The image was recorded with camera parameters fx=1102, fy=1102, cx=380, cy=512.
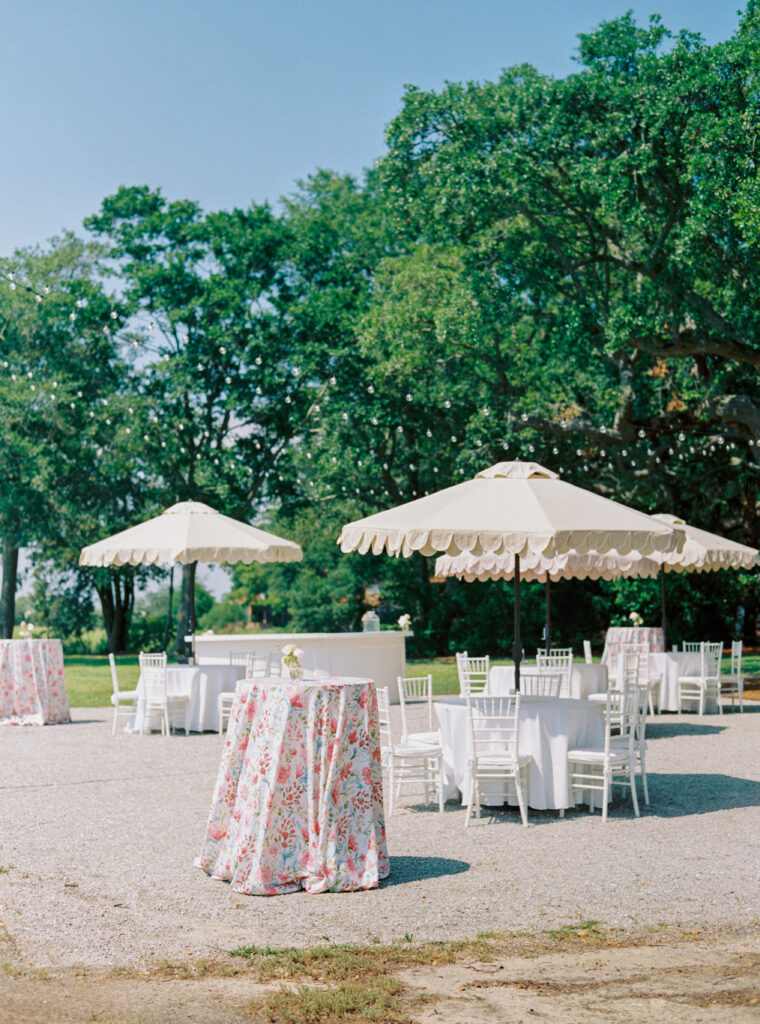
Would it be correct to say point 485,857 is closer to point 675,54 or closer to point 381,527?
point 381,527

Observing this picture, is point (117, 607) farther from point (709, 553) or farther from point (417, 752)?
point (417, 752)

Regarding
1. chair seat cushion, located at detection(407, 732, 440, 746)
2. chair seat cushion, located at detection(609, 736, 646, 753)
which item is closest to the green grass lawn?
chair seat cushion, located at detection(407, 732, 440, 746)

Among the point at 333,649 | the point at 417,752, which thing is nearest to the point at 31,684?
the point at 333,649

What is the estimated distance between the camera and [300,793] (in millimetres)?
6258

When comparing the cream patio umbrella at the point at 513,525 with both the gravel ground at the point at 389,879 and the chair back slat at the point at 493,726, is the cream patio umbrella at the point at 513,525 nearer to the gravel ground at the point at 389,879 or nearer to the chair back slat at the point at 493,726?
the chair back slat at the point at 493,726

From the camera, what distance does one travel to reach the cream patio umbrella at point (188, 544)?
14.6m

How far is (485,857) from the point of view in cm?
722

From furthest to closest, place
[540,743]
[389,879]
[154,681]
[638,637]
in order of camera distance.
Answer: [638,637], [154,681], [540,743], [389,879]

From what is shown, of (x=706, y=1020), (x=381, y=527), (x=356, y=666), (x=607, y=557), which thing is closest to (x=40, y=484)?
(x=356, y=666)

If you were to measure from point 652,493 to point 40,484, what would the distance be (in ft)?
52.8

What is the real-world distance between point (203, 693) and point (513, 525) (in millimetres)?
7332

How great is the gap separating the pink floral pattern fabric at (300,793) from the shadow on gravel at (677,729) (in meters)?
8.31

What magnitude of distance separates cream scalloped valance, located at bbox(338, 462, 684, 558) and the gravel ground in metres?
2.13

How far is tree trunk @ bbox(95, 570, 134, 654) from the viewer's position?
3738 centimetres
